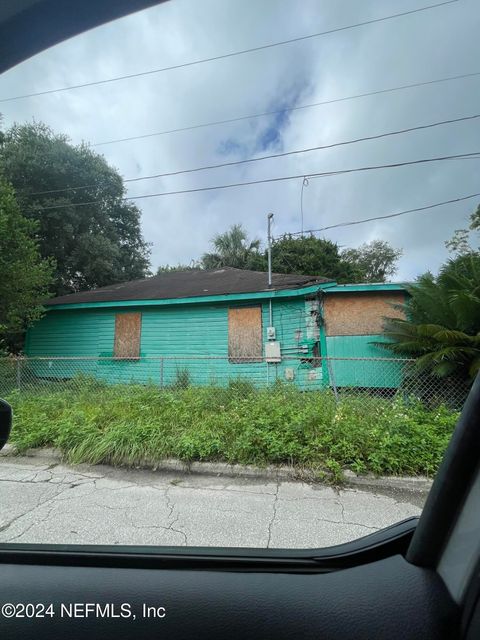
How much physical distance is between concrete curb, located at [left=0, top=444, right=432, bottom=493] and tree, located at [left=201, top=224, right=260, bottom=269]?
23.3 meters

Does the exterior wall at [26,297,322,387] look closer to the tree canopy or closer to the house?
the house

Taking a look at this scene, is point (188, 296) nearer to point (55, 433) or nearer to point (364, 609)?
point (55, 433)

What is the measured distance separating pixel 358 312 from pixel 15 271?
32.3 ft

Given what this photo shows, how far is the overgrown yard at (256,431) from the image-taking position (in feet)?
12.4

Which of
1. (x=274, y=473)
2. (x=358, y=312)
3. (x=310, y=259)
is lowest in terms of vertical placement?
(x=274, y=473)

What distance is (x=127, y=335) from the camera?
35.0 feet

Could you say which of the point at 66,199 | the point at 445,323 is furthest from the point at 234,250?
the point at 445,323

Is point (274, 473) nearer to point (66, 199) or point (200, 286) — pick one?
point (200, 286)

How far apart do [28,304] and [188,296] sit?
18.1 feet

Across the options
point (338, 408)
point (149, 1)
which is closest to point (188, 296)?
point (338, 408)

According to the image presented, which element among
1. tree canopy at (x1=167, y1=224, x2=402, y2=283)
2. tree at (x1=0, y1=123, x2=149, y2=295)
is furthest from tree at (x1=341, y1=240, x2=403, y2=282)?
tree at (x1=0, y1=123, x2=149, y2=295)

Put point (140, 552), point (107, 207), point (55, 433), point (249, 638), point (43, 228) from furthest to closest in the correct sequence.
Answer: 1. point (107, 207)
2. point (43, 228)
3. point (55, 433)
4. point (140, 552)
5. point (249, 638)

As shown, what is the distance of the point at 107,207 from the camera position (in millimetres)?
20719

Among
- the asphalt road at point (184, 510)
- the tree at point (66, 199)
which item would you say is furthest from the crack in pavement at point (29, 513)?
the tree at point (66, 199)
